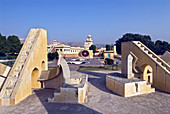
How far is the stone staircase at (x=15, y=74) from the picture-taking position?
27.3 ft

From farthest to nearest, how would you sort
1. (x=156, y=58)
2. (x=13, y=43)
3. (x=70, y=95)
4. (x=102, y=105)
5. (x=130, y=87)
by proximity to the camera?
(x=13, y=43), (x=156, y=58), (x=130, y=87), (x=70, y=95), (x=102, y=105)

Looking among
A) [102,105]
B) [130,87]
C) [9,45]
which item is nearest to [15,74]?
[102,105]

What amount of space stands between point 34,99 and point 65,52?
40942 millimetres

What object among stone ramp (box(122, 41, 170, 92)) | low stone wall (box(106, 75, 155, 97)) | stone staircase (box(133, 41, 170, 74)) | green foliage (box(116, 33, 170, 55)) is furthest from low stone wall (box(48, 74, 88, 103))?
green foliage (box(116, 33, 170, 55))

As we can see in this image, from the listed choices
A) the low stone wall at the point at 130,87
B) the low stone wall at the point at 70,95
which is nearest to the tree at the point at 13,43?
the low stone wall at the point at 70,95

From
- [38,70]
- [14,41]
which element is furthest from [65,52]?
[38,70]

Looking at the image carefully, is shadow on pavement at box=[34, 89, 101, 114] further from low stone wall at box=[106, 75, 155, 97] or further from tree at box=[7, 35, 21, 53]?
tree at box=[7, 35, 21, 53]

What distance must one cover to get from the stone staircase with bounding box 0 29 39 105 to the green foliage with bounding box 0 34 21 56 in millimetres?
37492

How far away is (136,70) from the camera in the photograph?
1201 cm

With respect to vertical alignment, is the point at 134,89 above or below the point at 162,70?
below

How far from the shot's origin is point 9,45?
4584cm

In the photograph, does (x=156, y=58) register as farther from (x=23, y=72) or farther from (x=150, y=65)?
(x=23, y=72)

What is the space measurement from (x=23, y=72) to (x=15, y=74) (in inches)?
26.3

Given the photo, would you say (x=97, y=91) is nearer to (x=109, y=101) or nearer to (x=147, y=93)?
(x=109, y=101)
